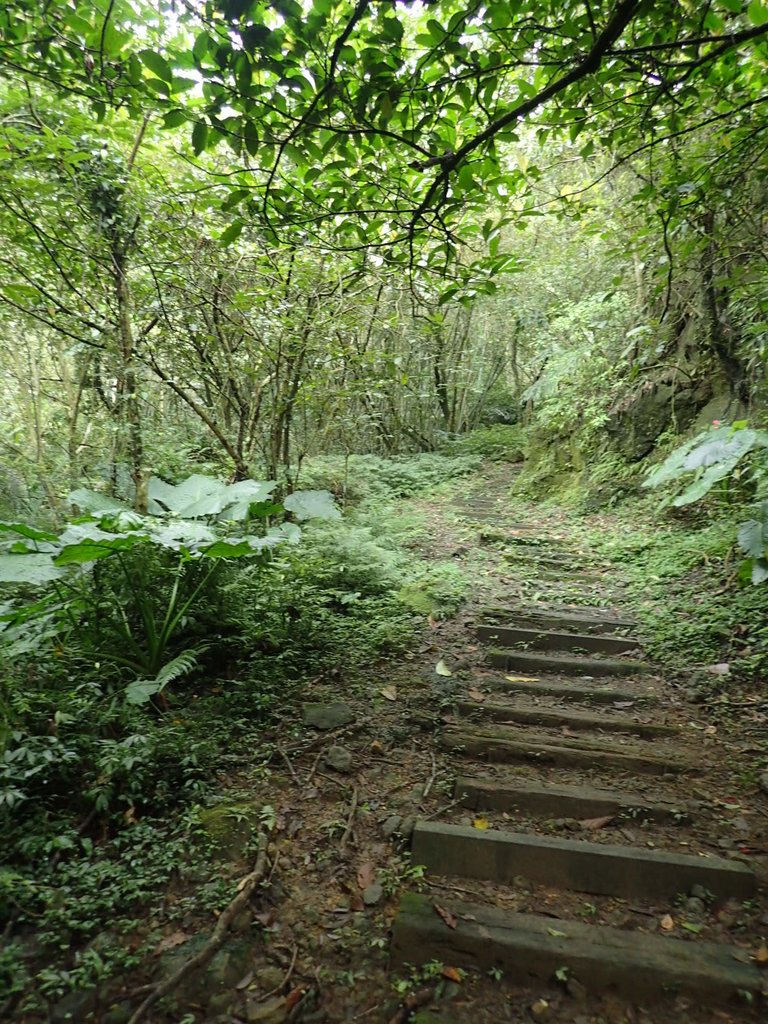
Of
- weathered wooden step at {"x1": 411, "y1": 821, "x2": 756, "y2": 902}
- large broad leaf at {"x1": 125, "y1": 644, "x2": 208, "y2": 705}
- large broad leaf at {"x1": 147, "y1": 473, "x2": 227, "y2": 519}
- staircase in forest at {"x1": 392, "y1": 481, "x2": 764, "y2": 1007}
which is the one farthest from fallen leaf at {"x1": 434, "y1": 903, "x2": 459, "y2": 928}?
large broad leaf at {"x1": 147, "y1": 473, "x2": 227, "y2": 519}

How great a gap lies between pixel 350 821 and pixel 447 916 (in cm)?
66

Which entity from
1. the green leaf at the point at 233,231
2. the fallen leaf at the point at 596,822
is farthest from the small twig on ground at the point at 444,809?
the green leaf at the point at 233,231

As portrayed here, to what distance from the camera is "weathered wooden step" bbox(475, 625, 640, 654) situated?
169 inches

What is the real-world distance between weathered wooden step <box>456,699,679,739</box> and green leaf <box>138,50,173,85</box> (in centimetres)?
350

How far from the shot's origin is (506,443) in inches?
566

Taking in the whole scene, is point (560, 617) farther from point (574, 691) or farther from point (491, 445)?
point (491, 445)

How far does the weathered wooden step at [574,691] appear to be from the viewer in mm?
3646

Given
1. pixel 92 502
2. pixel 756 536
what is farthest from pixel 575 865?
pixel 92 502

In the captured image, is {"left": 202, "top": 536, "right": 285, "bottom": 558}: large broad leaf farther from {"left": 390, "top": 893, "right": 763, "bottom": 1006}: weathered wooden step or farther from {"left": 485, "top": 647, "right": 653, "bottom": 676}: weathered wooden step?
{"left": 485, "top": 647, "right": 653, "bottom": 676}: weathered wooden step

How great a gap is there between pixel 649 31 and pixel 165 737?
4145mm

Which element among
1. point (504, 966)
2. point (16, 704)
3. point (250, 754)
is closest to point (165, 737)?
point (250, 754)

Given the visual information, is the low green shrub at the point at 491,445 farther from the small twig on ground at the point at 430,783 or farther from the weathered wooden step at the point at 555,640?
the small twig on ground at the point at 430,783

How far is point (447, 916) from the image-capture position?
216 cm

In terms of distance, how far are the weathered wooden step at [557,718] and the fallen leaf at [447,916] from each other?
1326 mm
